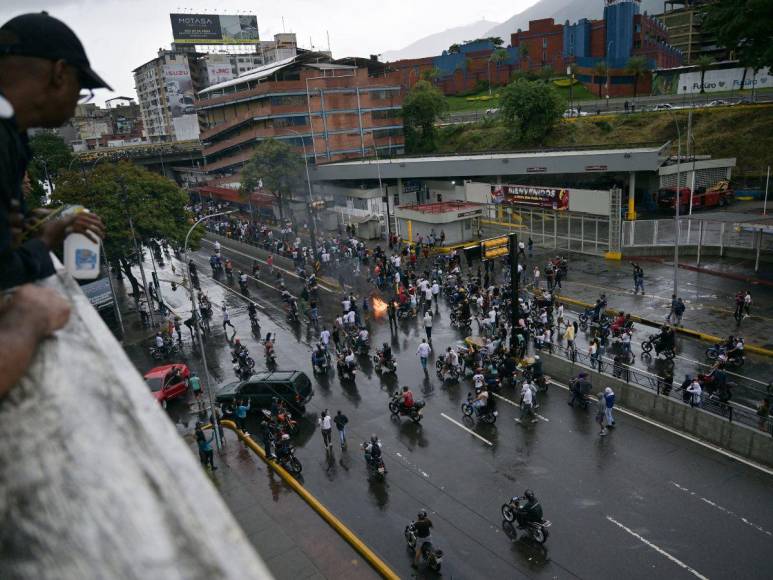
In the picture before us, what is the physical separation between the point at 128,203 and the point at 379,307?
17.3m

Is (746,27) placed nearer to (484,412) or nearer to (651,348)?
(651,348)

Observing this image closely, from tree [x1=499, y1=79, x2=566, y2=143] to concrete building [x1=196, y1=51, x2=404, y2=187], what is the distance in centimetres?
1590

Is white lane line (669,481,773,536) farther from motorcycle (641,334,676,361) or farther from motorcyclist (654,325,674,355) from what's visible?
motorcycle (641,334,676,361)

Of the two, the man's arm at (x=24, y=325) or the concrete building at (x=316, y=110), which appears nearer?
the man's arm at (x=24, y=325)

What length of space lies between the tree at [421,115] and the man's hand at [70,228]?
76366 millimetres

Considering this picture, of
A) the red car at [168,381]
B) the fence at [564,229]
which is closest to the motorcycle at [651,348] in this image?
the fence at [564,229]

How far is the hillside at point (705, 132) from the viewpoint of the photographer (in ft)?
173

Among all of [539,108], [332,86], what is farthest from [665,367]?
[332,86]

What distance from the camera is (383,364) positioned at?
82.4 ft

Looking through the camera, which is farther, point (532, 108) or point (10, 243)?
point (532, 108)

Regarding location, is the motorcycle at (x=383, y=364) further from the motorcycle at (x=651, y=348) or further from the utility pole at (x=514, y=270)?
the motorcycle at (x=651, y=348)

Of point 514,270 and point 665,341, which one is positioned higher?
point 514,270

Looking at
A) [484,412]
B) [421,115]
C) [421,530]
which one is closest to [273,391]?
[484,412]

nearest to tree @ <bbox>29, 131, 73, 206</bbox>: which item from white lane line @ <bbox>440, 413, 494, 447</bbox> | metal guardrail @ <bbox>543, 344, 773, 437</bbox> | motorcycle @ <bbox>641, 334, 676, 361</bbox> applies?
white lane line @ <bbox>440, 413, 494, 447</bbox>
